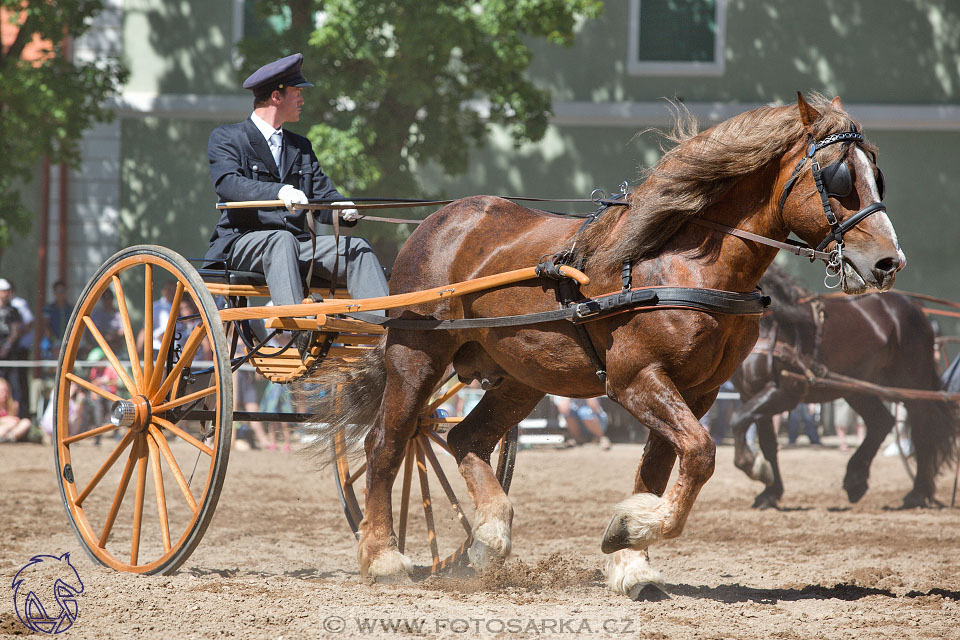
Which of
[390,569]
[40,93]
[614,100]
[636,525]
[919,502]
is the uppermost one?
[614,100]

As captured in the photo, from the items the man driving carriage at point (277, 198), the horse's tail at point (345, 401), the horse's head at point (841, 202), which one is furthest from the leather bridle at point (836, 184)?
the horse's tail at point (345, 401)

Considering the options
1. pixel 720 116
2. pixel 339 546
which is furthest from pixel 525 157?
pixel 339 546

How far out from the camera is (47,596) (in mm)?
4238

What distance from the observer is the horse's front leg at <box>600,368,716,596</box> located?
4031mm

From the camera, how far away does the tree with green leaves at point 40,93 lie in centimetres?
1269

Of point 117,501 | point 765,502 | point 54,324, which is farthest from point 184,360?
point 54,324

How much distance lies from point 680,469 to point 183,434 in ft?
7.13

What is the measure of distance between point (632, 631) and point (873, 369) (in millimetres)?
5833

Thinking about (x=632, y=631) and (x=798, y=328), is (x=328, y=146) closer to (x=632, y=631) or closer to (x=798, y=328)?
(x=798, y=328)

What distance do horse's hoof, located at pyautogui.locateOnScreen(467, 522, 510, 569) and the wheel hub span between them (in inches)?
65.7

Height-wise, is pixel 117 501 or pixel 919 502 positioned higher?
pixel 117 501

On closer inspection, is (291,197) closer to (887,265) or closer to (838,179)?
(838,179)

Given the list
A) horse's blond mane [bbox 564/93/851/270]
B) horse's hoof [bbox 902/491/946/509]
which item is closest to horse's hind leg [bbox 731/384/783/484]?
horse's hoof [bbox 902/491/946/509]

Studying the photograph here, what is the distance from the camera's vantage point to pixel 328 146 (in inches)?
496
